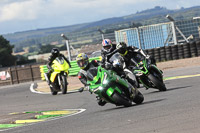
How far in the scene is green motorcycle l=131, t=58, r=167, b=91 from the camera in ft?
45.2

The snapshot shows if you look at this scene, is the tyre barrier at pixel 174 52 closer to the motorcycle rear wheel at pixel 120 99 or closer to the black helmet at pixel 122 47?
the black helmet at pixel 122 47

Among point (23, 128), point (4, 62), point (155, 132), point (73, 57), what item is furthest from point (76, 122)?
point (4, 62)

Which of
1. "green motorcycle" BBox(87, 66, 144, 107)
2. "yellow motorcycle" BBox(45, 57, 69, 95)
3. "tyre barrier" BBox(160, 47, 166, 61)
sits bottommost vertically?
"tyre barrier" BBox(160, 47, 166, 61)

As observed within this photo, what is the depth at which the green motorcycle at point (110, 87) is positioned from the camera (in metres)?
11.0

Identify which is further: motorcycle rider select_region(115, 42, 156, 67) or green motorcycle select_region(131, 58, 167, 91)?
motorcycle rider select_region(115, 42, 156, 67)

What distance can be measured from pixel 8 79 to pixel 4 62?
234ft

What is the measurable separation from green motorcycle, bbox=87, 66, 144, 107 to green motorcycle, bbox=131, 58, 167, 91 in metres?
2.44

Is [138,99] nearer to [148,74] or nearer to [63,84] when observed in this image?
[148,74]

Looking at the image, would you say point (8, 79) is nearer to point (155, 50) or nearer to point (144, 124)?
point (155, 50)

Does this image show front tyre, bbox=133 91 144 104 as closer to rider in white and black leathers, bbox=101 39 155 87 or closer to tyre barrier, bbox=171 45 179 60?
rider in white and black leathers, bbox=101 39 155 87

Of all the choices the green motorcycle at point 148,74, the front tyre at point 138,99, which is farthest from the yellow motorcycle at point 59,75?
the front tyre at point 138,99

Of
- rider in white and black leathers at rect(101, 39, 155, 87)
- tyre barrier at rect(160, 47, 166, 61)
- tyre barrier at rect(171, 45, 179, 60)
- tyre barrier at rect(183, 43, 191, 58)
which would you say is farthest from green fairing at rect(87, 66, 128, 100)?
tyre barrier at rect(160, 47, 166, 61)

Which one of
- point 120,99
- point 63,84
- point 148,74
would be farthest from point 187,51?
point 120,99

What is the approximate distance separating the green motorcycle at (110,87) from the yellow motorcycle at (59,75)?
27.2 ft
